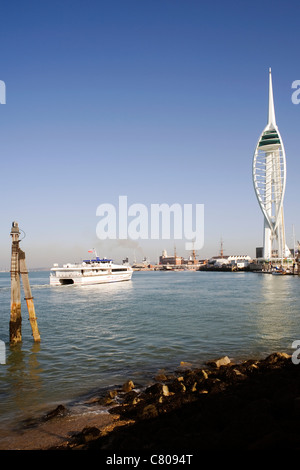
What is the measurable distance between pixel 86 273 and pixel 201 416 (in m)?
59.0

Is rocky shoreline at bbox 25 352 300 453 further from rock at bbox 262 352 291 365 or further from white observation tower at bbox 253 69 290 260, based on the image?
white observation tower at bbox 253 69 290 260

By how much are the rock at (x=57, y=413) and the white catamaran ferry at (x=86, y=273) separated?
2197 inches

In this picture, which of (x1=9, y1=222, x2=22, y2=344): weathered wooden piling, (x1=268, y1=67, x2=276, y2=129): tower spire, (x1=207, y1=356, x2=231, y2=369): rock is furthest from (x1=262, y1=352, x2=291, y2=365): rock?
(x1=268, y1=67, x2=276, y2=129): tower spire

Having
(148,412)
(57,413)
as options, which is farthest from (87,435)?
(57,413)

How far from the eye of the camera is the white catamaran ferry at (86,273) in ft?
210

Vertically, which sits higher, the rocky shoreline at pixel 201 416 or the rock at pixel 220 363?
the rocky shoreline at pixel 201 416

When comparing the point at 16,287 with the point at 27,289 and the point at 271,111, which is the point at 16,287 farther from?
the point at 271,111

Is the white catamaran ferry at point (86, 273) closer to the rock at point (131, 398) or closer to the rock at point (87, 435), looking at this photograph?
the rock at point (131, 398)

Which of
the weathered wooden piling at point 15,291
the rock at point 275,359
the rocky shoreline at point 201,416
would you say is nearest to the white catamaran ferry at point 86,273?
the weathered wooden piling at point 15,291

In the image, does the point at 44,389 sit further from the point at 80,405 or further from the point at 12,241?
the point at 12,241

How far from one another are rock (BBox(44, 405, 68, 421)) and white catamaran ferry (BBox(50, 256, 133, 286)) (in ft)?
183

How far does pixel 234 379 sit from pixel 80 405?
4242 millimetres

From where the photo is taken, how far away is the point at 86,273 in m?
64.3

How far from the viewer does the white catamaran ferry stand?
6391 cm
